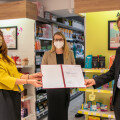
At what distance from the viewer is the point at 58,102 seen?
396cm

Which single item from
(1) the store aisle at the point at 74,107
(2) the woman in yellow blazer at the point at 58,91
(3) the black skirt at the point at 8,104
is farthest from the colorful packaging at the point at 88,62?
(3) the black skirt at the point at 8,104

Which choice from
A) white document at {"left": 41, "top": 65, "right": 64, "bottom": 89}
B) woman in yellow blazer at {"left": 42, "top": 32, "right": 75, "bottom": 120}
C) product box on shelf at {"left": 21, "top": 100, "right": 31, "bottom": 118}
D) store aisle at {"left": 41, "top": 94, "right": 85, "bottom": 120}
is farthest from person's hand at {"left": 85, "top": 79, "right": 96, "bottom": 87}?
store aisle at {"left": 41, "top": 94, "right": 85, "bottom": 120}

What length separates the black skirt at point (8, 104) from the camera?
8.77 feet

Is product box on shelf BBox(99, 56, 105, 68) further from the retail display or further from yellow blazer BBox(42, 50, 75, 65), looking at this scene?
yellow blazer BBox(42, 50, 75, 65)

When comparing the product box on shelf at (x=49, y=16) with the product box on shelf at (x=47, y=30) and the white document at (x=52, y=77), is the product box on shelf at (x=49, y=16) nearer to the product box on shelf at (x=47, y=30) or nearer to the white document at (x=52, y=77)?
the product box on shelf at (x=47, y=30)

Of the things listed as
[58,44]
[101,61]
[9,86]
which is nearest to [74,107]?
[101,61]

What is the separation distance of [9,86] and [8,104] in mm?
285

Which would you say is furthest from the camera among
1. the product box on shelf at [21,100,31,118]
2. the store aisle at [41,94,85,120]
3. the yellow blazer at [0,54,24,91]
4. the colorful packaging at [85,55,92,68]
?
the store aisle at [41,94,85,120]

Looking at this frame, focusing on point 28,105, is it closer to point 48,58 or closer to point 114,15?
point 48,58

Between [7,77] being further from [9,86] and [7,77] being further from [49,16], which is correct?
[49,16]

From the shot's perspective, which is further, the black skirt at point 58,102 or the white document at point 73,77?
the black skirt at point 58,102

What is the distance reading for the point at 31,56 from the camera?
16.5 feet

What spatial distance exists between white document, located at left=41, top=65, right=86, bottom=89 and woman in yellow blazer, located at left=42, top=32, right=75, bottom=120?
1201mm

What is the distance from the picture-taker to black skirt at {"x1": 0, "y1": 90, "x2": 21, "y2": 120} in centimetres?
267
